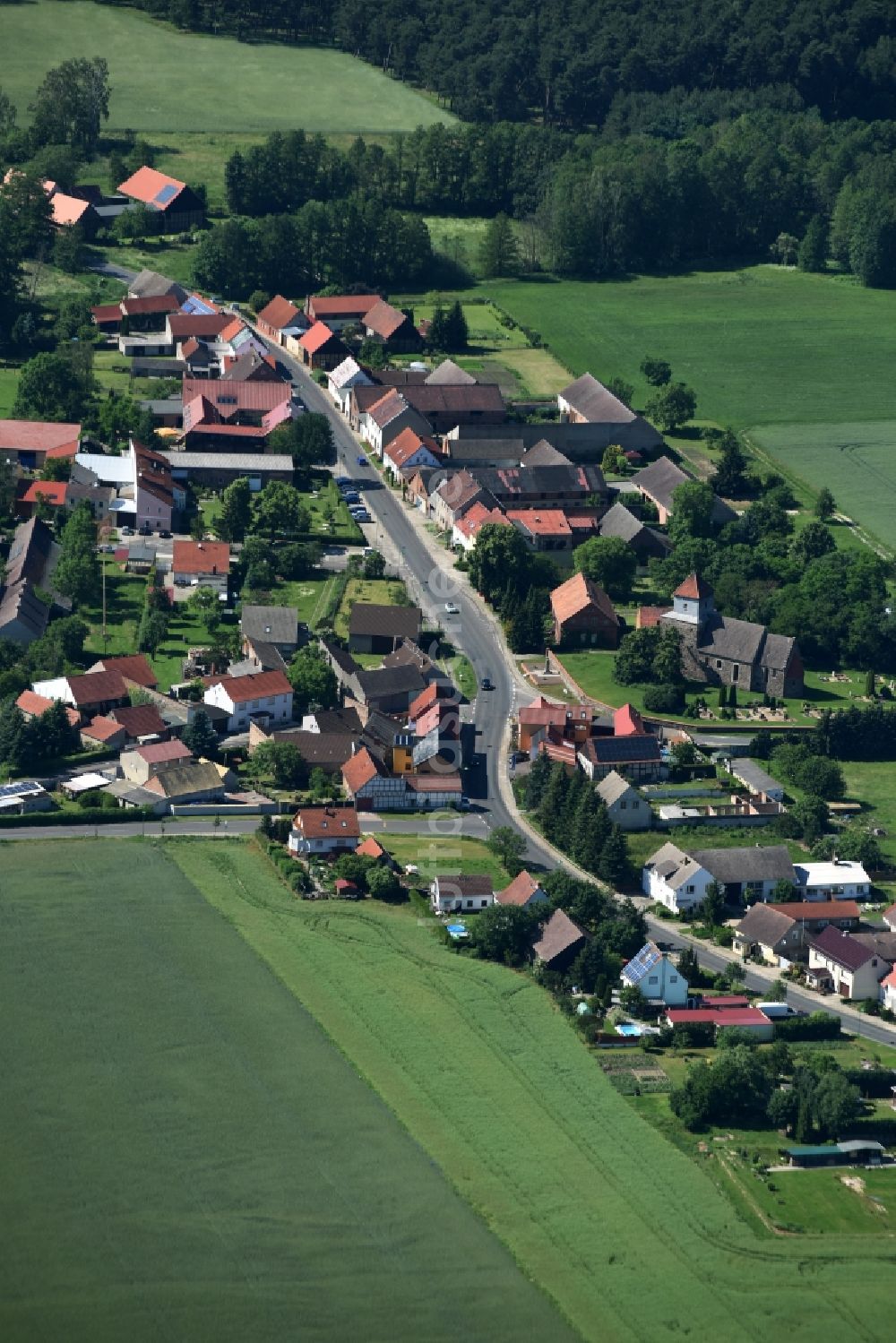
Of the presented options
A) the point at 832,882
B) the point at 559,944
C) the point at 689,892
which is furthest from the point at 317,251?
the point at 559,944

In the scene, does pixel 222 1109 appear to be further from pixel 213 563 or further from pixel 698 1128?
pixel 213 563

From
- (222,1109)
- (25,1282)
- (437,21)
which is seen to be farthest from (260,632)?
(437,21)

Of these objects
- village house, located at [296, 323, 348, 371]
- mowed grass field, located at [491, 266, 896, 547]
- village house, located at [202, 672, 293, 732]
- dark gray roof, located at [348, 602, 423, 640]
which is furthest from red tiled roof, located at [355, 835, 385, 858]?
village house, located at [296, 323, 348, 371]

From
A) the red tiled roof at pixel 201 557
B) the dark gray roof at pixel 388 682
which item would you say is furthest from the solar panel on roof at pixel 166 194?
the dark gray roof at pixel 388 682

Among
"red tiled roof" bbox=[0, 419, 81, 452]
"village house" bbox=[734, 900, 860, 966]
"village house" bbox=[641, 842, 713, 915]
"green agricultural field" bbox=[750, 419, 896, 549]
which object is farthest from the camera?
"green agricultural field" bbox=[750, 419, 896, 549]

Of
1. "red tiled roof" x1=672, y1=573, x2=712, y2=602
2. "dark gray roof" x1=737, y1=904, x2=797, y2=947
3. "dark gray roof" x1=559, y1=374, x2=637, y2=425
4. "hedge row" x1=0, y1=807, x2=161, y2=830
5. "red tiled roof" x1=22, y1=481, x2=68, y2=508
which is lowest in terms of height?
"dark gray roof" x1=559, y1=374, x2=637, y2=425

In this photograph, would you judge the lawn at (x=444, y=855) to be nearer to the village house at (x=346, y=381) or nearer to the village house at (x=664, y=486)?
the village house at (x=664, y=486)

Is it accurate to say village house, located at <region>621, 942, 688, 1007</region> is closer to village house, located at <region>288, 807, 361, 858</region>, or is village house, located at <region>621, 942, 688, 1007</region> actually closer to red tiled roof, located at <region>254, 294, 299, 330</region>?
village house, located at <region>288, 807, 361, 858</region>

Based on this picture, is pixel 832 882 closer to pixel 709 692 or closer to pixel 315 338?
pixel 709 692
